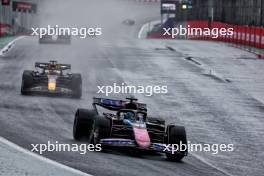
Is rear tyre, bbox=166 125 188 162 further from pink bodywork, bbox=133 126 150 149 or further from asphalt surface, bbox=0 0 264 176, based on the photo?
pink bodywork, bbox=133 126 150 149

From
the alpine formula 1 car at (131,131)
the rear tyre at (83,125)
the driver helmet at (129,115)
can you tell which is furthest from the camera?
the rear tyre at (83,125)

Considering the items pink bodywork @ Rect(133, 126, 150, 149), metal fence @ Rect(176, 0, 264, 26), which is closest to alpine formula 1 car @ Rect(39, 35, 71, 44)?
metal fence @ Rect(176, 0, 264, 26)

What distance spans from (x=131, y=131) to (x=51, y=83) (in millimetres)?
9729

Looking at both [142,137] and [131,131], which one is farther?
[131,131]

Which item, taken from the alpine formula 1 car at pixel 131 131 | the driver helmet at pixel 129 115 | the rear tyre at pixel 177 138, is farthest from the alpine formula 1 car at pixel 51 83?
the rear tyre at pixel 177 138

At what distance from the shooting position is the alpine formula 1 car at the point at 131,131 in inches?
560

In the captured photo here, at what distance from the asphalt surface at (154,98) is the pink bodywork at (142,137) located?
22cm

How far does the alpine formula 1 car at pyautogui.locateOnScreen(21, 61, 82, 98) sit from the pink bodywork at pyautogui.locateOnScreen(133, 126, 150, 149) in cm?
977

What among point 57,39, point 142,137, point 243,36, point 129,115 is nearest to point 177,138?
point 142,137

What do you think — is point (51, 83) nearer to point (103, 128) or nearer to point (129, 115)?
point (129, 115)

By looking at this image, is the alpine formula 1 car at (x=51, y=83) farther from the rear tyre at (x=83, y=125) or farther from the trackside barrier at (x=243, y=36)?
the trackside barrier at (x=243, y=36)

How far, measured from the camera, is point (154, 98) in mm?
25203

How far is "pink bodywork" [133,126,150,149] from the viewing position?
1410 cm

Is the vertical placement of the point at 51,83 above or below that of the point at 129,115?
below
